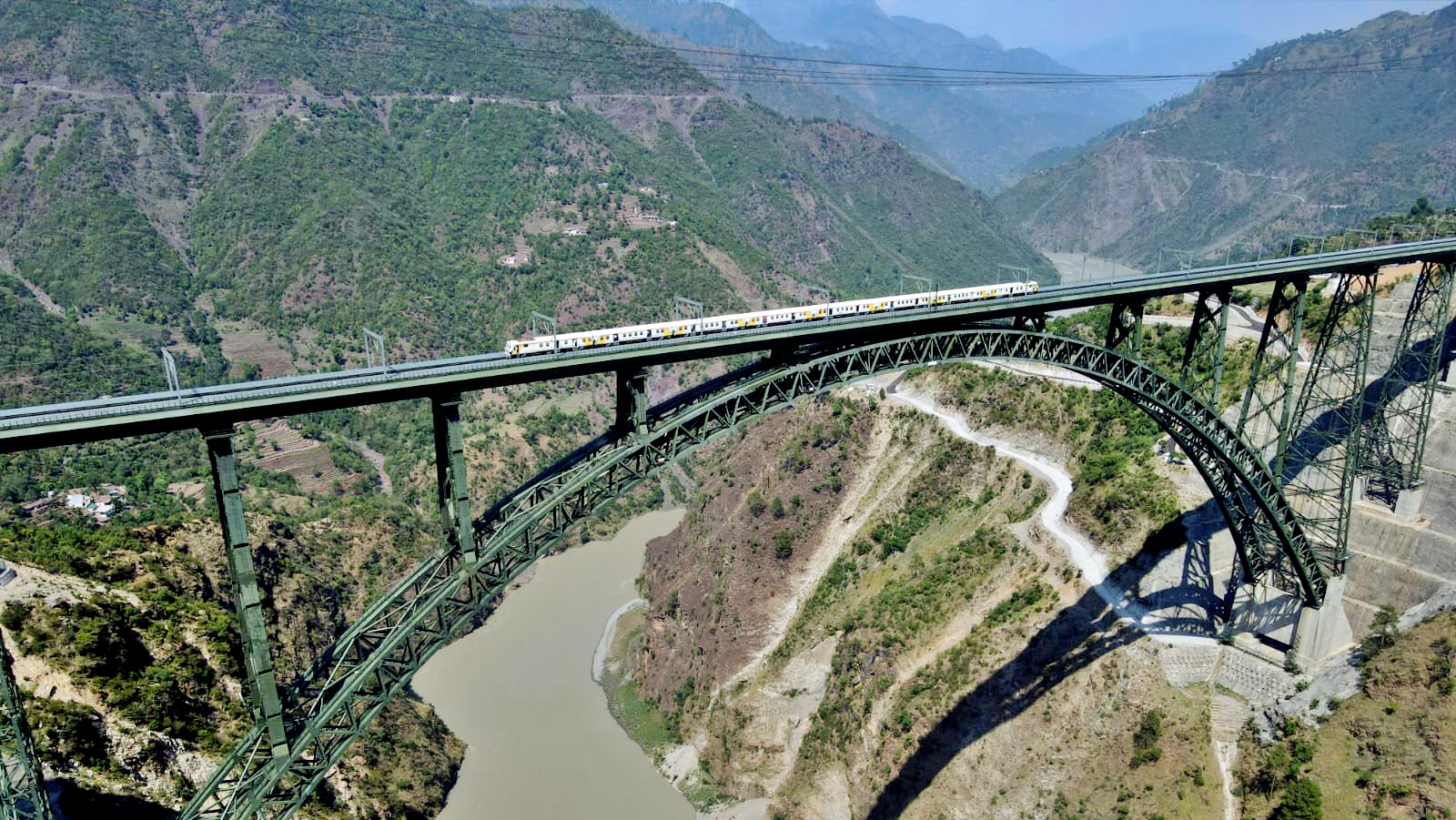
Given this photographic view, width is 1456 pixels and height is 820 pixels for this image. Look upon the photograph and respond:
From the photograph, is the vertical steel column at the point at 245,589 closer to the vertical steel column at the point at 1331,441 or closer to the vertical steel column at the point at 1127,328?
the vertical steel column at the point at 1127,328

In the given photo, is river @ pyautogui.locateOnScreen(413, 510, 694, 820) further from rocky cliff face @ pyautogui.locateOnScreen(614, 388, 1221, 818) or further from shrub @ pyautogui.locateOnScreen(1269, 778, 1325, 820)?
shrub @ pyautogui.locateOnScreen(1269, 778, 1325, 820)

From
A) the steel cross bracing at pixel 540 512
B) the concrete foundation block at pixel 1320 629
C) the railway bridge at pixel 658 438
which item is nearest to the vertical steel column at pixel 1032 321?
the railway bridge at pixel 658 438

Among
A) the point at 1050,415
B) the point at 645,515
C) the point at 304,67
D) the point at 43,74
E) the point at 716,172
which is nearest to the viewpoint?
the point at 1050,415

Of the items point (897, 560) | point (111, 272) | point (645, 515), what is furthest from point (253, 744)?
point (111, 272)

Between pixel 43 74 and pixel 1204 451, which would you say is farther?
pixel 43 74

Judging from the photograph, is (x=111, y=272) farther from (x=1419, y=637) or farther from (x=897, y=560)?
(x=1419, y=637)

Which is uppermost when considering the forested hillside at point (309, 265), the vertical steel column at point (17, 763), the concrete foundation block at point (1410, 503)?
the forested hillside at point (309, 265)
